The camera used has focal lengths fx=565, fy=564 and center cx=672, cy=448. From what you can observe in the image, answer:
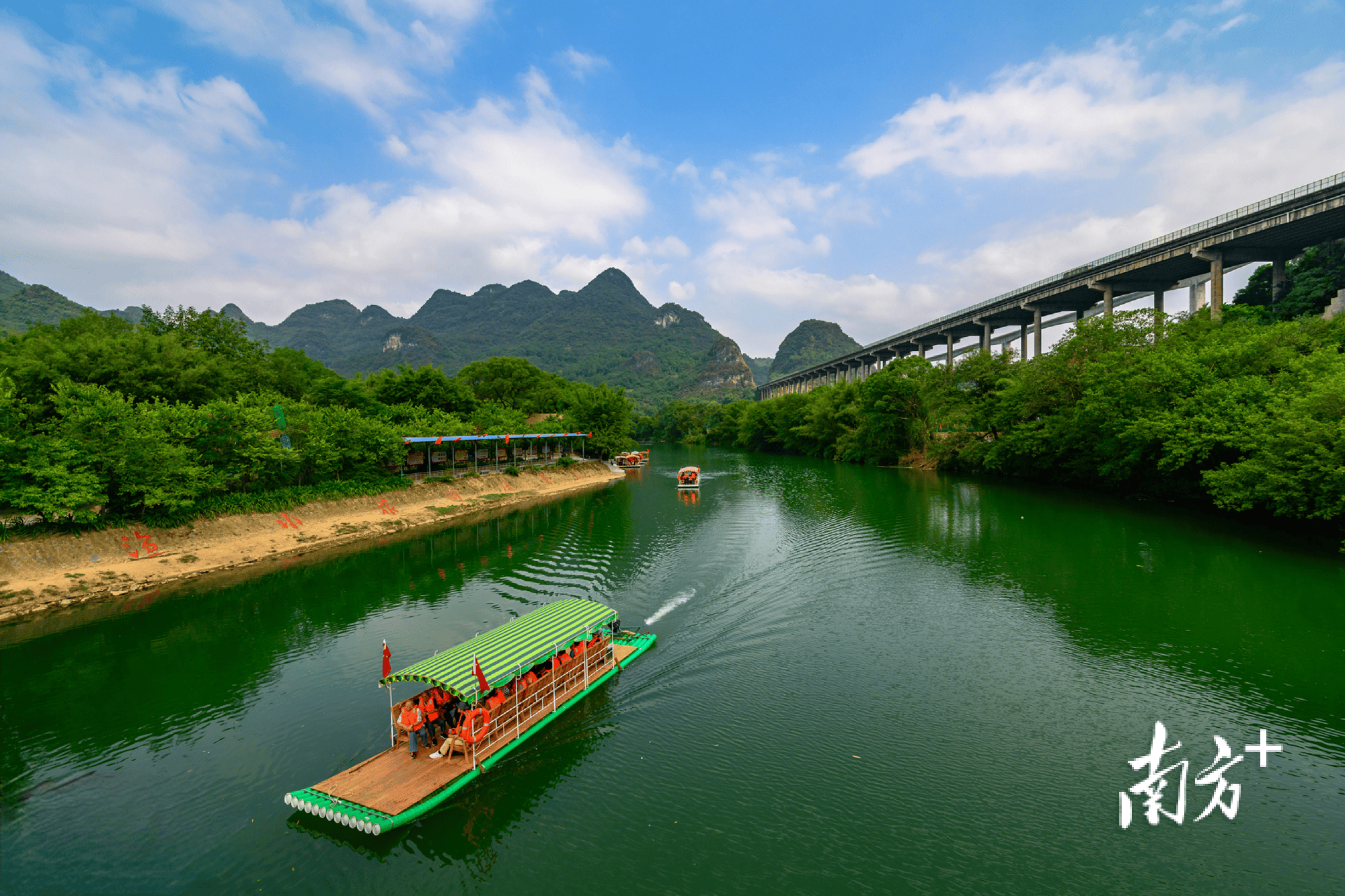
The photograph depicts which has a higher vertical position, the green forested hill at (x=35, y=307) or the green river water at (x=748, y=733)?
the green forested hill at (x=35, y=307)

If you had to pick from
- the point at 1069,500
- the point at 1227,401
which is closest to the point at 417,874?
the point at 1227,401

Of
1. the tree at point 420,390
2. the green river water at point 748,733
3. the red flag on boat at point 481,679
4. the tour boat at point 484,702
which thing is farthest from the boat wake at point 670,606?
the tree at point 420,390

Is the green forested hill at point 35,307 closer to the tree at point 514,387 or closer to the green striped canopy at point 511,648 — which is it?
the tree at point 514,387

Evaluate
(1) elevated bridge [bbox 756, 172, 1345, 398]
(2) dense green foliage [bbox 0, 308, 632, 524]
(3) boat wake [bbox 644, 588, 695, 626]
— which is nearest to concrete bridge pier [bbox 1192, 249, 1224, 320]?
(1) elevated bridge [bbox 756, 172, 1345, 398]

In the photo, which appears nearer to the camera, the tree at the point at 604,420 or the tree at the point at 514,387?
the tree at the point at 604,420

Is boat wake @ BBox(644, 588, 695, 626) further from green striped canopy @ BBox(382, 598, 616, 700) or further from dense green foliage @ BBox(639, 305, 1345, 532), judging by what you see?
dense green foliage @ BBox(639, 305, 1345, 532)

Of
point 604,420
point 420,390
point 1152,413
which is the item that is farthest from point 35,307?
point 1152,413
